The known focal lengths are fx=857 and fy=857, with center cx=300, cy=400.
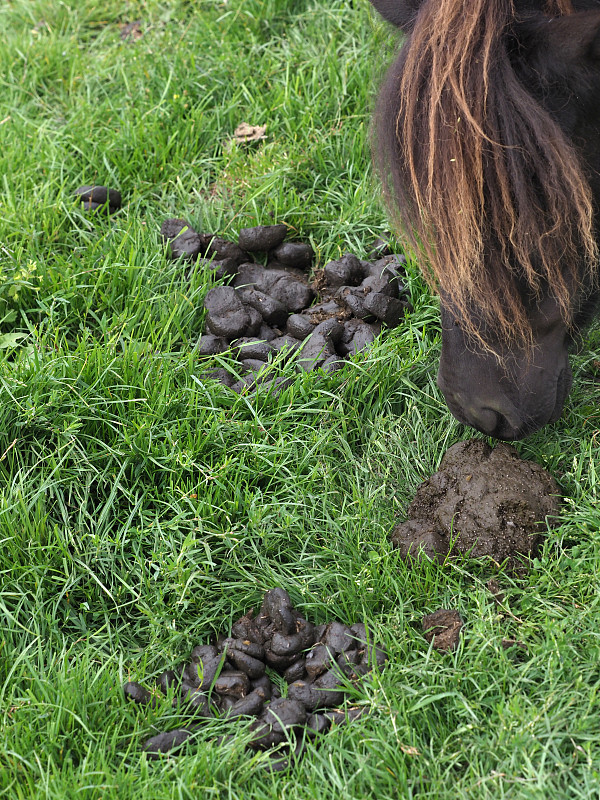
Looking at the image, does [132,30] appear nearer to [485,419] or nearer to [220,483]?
[220,483]

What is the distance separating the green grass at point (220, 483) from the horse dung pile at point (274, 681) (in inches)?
2.4

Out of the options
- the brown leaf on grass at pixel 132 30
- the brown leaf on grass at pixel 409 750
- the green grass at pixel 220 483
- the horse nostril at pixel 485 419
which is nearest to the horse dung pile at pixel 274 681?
the green grass at pixel 220 483

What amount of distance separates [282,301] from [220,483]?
117 centimetres

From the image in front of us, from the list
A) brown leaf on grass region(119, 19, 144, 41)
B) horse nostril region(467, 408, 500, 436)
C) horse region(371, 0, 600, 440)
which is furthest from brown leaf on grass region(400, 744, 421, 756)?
brown leaf on grass region(119, 19, 144, 41)

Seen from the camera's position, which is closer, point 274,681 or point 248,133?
point 274,681

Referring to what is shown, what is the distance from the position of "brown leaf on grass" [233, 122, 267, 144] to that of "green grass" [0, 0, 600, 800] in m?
0.06

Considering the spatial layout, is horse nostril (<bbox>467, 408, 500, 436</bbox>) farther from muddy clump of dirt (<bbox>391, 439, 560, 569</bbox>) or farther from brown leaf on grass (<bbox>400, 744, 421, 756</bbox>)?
brown leaf on grass (<bbox>400, 744, 421, 756</bbox>)

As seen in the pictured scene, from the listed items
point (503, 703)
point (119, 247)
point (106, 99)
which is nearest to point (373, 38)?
point (106, 99)

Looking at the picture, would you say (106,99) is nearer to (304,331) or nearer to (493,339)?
(304,331)

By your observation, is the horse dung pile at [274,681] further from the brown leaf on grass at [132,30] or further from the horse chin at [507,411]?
the brown leaf on grass at [132,30]

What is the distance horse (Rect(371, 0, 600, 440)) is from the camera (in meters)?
2.25

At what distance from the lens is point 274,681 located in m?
2.69

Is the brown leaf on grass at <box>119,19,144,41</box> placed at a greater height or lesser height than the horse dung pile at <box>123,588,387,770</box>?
greater

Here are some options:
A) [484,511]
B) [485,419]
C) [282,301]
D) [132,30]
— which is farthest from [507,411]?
[132,30]
